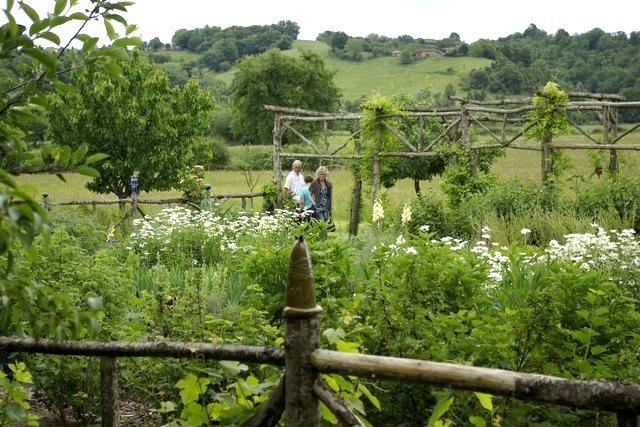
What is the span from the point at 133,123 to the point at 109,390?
24006 millimetres

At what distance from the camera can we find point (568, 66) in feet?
250

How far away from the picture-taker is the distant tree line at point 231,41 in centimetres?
11162

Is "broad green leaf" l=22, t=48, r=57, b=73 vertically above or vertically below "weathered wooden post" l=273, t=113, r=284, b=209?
above

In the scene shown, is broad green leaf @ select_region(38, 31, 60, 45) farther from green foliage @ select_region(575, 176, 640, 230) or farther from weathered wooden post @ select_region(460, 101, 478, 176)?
weathered wooden post @ select_region(460, 101, 478, 176)

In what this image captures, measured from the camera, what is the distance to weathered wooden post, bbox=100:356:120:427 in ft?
10.8

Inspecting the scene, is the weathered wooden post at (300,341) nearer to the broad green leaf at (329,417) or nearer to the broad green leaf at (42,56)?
the broad green leaf at (329,417)

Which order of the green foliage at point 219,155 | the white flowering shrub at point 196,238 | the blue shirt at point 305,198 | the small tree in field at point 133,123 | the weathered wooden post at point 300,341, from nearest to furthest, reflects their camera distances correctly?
1. the weathered wooden post at point 300,341
2. the white flowering shrub at point 196,238
3. the blue shirt at point 305,198
4. the small tree in field at point 133,123
5. the green foliage at point 219,155

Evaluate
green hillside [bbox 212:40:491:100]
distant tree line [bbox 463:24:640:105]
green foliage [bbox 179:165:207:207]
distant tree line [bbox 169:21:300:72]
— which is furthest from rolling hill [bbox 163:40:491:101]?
green foliage [bbox 179:165:207:207]

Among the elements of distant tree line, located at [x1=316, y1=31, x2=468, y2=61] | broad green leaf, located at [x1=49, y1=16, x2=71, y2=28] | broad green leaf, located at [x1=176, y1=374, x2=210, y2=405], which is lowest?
broad green leaf, located at [x1=176, y1=374, x2=210, y2=405]

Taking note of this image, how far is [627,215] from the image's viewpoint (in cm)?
1293

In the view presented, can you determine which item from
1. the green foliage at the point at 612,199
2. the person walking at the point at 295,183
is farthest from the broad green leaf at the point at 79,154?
the person walking at the point at 295,183

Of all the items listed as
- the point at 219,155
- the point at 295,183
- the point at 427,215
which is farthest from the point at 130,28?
the point at 219,155

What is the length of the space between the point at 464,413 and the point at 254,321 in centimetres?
118

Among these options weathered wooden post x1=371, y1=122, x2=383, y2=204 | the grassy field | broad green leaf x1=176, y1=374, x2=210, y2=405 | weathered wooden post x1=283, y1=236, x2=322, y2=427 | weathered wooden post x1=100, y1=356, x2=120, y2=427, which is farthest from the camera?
the grassy field
